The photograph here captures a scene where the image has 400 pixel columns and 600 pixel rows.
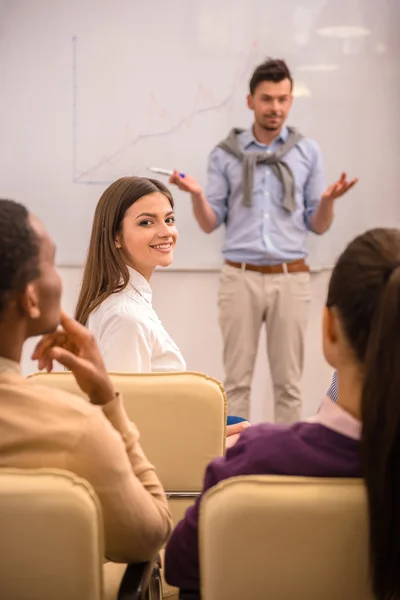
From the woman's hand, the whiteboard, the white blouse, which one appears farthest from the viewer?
the whiteboard

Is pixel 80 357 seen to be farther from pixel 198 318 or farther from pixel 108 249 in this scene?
pixel 198 318

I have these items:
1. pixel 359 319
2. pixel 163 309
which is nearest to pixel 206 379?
pixel 359 319

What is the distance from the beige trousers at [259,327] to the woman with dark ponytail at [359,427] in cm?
275

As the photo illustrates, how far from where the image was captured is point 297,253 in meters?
4.00

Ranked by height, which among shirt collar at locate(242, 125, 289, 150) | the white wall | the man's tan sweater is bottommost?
the white wall

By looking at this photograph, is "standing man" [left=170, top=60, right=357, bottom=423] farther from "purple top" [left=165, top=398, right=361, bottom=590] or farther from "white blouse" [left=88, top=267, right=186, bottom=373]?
"purple top" [left=165, top=398, right=361, bottom=590]

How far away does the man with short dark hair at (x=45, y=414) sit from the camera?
3.68 ft

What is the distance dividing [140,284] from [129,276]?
0.13ft

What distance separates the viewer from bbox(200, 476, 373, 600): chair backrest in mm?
976

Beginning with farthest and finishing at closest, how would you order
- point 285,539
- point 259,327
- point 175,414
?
point 259,327, point 175,414, point 285,539

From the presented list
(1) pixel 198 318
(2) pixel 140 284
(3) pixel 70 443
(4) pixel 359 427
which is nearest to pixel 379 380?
(4) pixel 359 427

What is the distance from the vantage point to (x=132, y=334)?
205 centimetres

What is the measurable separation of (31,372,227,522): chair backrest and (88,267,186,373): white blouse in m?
0.37

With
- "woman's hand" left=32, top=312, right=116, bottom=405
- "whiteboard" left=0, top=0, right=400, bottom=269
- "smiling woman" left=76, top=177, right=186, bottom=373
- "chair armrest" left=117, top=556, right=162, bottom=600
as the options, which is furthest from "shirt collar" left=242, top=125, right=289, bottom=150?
"chair armrest" left=117, top=556, right=162, bottom=600
